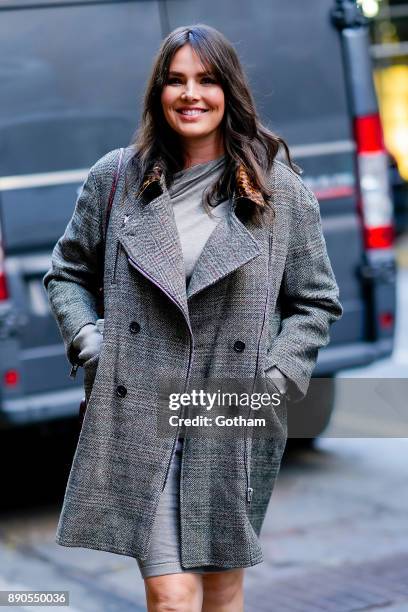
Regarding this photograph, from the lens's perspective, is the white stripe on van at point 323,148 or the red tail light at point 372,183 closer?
the white stripe on van at point 323,148

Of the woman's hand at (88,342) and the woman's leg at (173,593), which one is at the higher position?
the woman's hand at (88,342)

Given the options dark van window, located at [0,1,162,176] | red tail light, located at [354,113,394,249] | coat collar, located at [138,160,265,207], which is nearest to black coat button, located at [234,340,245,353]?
coat collar, located at [138,160,265,207]

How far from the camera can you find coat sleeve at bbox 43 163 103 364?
3.46 m

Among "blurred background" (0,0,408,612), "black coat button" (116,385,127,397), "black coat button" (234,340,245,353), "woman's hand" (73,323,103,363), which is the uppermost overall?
"black coat button" (234,340,245,353)

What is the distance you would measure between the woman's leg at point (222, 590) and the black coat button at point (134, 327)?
0.67 m

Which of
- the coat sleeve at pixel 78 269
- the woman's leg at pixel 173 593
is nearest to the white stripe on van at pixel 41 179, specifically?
the coat sleeve at pixel 78 269

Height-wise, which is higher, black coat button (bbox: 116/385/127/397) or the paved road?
black coat button (bbox: 116/385/127/397)

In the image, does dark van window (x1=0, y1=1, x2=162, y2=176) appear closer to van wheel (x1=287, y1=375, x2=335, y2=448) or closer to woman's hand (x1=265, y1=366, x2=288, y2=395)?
van wheel (x1=287, y1=375, x2=335, y2=448)

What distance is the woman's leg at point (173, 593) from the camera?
3.19m

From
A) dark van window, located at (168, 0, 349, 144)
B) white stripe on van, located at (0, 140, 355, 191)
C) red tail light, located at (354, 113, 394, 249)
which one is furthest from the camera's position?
red tail light, located at (354, 113, 394, 249)

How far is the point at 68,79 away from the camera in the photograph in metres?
6.17

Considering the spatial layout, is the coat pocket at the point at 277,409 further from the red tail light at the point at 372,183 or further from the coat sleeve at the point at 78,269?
the red tail light at the point at 372,183

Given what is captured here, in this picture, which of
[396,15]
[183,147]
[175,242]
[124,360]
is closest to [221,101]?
[183,147]

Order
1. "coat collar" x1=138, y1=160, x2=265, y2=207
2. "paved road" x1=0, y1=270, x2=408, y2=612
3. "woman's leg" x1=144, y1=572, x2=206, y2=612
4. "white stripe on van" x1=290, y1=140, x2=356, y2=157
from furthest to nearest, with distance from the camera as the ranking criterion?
"white stripe on van" x1=290, y1=140, x2=356, y2=157 < "paved road" x1=0, y1=270, x2=408, y2=612 < "coat collar" x1=138, y1=160, x2=265, y2=207 < "woman's leg" x1=144, y1=572, x2=206, y2=612
